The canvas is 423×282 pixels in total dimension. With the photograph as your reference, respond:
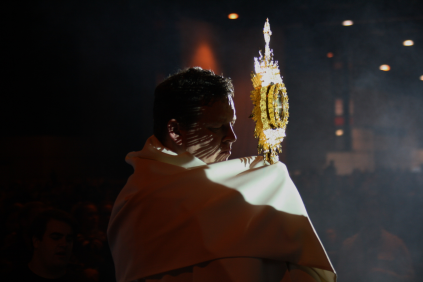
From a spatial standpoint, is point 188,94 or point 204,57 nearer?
point 188,94

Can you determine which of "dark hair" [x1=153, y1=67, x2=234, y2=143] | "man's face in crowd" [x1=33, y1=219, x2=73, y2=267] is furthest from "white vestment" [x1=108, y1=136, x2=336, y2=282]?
"man's face in crowd" [x1=33, y1=219, x2=73, y2=267]

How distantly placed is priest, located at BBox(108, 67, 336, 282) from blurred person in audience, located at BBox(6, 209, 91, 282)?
0.69 metres

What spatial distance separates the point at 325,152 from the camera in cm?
208

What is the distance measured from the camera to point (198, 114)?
96cm

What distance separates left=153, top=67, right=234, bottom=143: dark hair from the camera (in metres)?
0.96

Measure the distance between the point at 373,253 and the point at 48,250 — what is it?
1.79m

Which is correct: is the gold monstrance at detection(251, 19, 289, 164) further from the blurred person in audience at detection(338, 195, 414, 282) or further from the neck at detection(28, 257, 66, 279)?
the blurred person in audience at detection(338, 195, 414, 282)

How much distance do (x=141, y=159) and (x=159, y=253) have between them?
277 millimetres

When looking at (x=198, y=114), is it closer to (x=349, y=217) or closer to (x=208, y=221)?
(x=208, y=221)

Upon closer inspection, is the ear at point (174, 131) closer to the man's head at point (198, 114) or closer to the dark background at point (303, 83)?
the man's head at point (198, 114)

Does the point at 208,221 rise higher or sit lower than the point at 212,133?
lower

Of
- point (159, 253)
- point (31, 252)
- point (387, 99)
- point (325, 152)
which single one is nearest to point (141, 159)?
point (159, 253)

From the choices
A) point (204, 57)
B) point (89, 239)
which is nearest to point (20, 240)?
point (89, 239)

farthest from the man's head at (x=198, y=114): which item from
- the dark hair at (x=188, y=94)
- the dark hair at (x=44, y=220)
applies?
the dark hair at (x=44, y=220)
